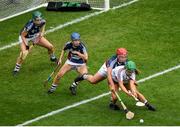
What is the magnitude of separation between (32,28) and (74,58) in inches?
94.5

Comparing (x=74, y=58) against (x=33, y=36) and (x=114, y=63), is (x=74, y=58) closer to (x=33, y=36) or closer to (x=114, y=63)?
(x=114, y=63)

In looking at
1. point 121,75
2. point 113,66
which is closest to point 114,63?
point 113,66

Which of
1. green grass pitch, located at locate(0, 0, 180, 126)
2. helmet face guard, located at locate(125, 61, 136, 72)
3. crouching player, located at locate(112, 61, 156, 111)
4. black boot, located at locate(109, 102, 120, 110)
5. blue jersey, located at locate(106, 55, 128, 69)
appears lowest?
green grass pitch, located at locate(0, 0, 180, 126)

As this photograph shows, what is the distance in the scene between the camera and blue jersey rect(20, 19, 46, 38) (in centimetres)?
1871

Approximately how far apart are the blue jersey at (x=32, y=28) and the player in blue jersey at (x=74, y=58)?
2029 millimetres

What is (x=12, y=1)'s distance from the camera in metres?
24.1

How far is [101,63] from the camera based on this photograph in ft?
62.7

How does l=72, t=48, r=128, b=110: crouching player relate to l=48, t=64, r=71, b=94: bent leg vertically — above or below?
above

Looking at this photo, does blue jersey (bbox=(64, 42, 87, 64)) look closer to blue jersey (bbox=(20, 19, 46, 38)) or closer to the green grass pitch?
the green grass pitch

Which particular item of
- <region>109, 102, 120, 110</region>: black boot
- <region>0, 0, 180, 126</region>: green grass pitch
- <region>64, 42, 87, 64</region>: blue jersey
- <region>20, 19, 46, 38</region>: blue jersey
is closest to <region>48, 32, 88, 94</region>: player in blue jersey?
<region>64, 42, 87, 64</region>: blue jersey

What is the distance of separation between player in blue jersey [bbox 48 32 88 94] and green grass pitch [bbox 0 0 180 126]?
0.52m

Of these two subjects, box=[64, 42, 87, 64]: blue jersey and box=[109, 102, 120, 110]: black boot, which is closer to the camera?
box=[109, 102, 120, 110]: black boot

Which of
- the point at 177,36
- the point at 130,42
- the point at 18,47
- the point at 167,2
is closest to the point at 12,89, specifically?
the point at 18,47

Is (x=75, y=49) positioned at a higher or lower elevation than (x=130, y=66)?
lower
